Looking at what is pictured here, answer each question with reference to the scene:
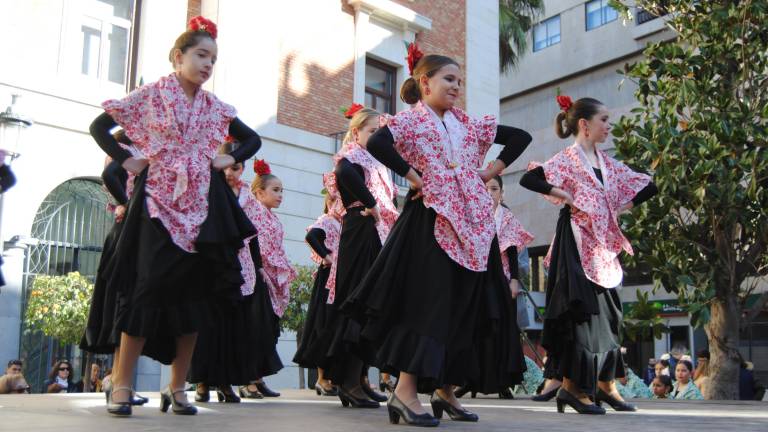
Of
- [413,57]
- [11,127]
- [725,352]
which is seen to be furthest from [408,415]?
[11,127]

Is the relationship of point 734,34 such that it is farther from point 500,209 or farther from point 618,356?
point 618,356

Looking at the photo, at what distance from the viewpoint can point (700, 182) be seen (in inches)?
325

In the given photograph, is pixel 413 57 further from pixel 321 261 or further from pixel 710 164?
pixel 710 164

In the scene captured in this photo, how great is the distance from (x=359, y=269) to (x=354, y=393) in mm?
783

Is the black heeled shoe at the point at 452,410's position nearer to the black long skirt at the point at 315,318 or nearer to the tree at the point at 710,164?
the black long skirt at the point at 315,318

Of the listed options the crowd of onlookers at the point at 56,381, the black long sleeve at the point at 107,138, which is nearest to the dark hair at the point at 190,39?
the black long sleeve at the point at 107,138

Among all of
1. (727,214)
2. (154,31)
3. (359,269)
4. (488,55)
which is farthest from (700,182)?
(488,55)

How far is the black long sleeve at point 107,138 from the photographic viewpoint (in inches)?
178

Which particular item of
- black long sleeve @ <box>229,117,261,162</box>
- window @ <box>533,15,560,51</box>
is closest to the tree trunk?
black long sleeve @ <box>229,117,261,162</box>

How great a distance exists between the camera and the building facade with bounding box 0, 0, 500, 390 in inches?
540

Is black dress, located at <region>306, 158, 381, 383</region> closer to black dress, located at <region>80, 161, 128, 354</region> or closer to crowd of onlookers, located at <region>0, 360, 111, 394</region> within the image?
black dress, located at <region>80, 161, 128, 354</region>

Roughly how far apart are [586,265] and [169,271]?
2514 millimetres

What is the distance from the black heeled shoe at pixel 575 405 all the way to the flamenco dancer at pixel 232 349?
82.5 inches

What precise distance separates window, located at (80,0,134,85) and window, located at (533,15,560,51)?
788 inches
